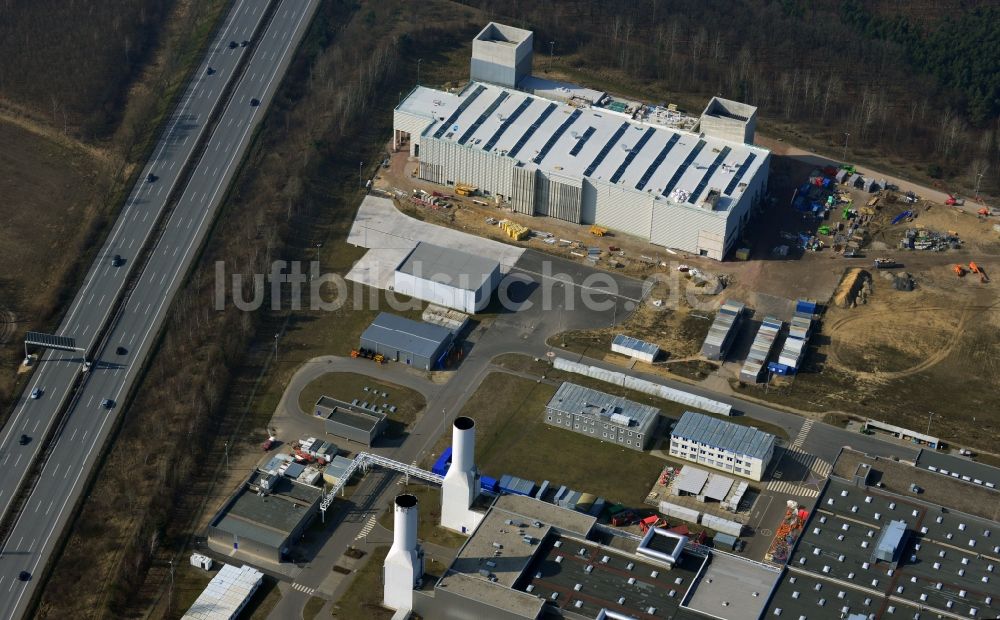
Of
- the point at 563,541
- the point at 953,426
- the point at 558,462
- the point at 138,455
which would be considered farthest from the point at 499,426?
the point at 953,426

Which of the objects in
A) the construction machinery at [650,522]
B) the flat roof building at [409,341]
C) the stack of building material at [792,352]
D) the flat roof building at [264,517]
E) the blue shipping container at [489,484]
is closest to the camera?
the flat roof building at [264,517]

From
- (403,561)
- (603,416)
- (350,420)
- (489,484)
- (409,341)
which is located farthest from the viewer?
(409,341)

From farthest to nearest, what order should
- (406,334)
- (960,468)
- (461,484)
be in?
(406,334)
(960,468)
(461,484)

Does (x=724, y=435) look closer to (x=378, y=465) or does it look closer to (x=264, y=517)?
(x=378, y=465)

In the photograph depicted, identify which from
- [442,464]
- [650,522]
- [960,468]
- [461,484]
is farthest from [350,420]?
[960,468]

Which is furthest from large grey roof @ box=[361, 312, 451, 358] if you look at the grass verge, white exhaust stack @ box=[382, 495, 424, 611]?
white exhaust stack @ box=[382, 495, 424, 611]

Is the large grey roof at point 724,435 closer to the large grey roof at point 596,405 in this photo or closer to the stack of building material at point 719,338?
the large grey roof at point 596,405

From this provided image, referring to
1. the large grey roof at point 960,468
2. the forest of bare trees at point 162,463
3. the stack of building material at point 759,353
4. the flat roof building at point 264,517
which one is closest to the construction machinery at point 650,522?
the large grey roof at point 960,468

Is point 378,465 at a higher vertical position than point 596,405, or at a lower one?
lower
